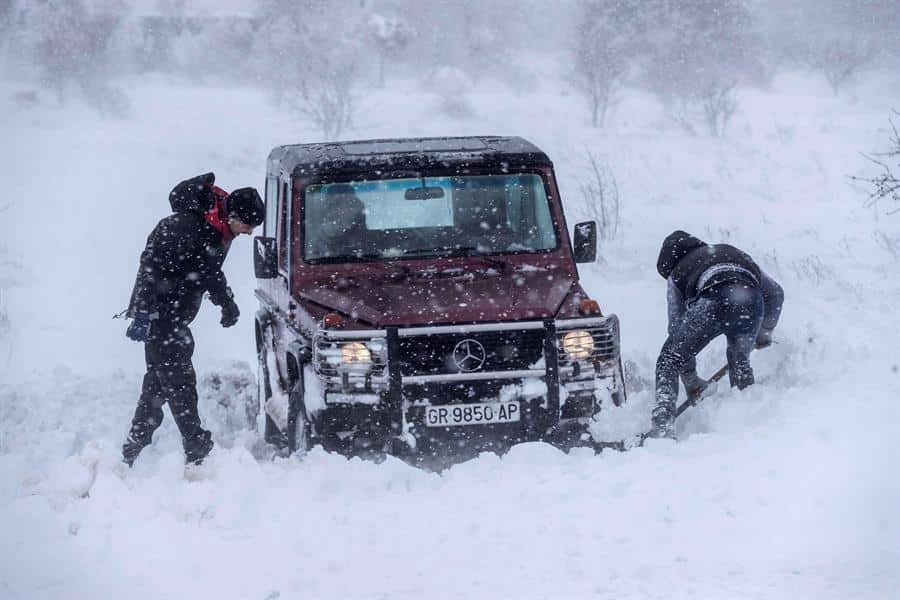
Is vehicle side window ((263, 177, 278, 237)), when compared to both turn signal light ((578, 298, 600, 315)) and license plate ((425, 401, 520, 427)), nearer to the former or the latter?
license plate ((425, 401, 520, 427))

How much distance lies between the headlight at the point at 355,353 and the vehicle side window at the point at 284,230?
45.9 inches

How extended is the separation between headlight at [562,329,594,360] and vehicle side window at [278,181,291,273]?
1.92 meters

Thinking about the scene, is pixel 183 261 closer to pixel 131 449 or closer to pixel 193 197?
pixel 193 197

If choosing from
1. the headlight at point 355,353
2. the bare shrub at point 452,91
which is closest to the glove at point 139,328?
the headlight at point 355,353

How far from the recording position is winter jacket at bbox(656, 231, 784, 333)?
6.61 metres

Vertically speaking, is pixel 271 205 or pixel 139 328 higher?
pixel 271 205

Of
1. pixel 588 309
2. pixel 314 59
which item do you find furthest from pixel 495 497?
pixel 314 59

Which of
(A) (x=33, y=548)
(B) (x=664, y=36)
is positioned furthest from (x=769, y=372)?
(B) (x=664, y=36)

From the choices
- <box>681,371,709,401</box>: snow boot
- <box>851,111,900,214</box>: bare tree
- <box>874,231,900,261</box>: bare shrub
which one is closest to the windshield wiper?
<box>681,371,709,401</box>: snow boot

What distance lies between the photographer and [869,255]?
16.7 m

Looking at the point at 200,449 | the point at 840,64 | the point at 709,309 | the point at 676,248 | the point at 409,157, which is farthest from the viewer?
the point at 840,64

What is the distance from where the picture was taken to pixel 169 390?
642 cm

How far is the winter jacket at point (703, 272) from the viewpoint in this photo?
6.61 meters

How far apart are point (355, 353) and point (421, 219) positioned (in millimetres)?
1371
